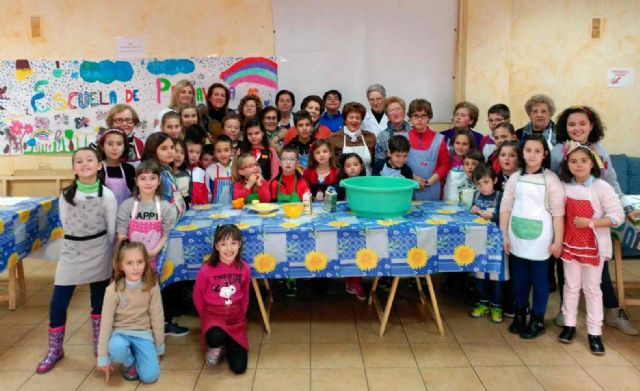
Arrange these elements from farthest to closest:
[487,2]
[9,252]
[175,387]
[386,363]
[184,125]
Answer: [487,2] → [184,125] → [9,252] → [386,363] → [175,387]

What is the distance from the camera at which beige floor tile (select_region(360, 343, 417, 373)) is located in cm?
260

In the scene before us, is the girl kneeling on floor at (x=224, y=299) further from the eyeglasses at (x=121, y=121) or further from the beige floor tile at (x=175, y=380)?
the eyeglasses at (x=121, y=121)

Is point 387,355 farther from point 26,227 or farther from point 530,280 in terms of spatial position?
point 26,227

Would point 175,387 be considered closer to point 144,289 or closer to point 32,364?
point 144,289

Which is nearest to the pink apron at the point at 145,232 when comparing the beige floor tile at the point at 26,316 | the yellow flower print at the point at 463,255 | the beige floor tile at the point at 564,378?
the beige floor tile at the point at 26,316

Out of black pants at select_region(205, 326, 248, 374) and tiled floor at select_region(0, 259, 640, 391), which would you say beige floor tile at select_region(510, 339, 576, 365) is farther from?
black pants at select_region(205, 326, 248, 374)

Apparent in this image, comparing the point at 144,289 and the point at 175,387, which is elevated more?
the point at 144,289

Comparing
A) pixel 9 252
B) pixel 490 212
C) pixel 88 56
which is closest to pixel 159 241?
pixel 9 252

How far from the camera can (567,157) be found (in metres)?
2.69

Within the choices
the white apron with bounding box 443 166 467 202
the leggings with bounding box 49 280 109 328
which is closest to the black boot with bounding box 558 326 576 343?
the white apron with bounding box 443 166 467 202

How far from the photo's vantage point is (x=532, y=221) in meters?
2.71

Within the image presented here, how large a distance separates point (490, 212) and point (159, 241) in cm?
184

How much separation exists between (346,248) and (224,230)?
64 centimetres

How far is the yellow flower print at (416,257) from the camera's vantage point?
2676 millimetres
